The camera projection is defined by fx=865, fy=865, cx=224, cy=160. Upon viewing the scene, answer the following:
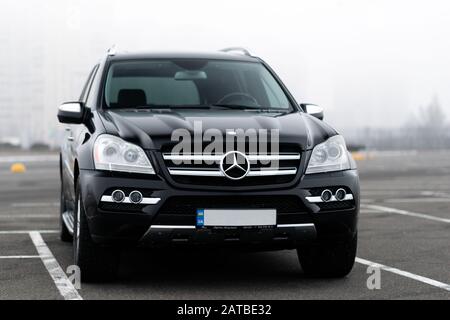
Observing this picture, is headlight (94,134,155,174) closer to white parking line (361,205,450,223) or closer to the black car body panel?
the black car body panel

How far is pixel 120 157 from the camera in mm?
5910

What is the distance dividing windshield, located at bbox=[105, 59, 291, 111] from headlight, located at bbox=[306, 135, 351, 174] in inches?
40.9

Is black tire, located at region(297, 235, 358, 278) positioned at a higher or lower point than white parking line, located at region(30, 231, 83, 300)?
higher

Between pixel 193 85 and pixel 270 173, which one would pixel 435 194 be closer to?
pixel 193 85

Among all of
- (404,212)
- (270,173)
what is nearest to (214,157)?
(270,173)

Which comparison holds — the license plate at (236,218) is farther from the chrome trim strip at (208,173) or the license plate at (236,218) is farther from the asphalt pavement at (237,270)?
the asphalt pavement at (237,270)

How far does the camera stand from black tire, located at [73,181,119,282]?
240 inches

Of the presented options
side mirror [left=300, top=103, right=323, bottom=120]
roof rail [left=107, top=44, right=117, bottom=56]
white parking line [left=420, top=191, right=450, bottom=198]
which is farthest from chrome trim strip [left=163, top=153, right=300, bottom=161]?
white parking line [left=420, top=191, right=450, bottom=198]

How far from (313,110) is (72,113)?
80.0 inches

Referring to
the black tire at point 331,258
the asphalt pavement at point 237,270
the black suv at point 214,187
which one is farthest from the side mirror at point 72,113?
the black tire at point 331,258

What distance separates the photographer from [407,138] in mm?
97562
